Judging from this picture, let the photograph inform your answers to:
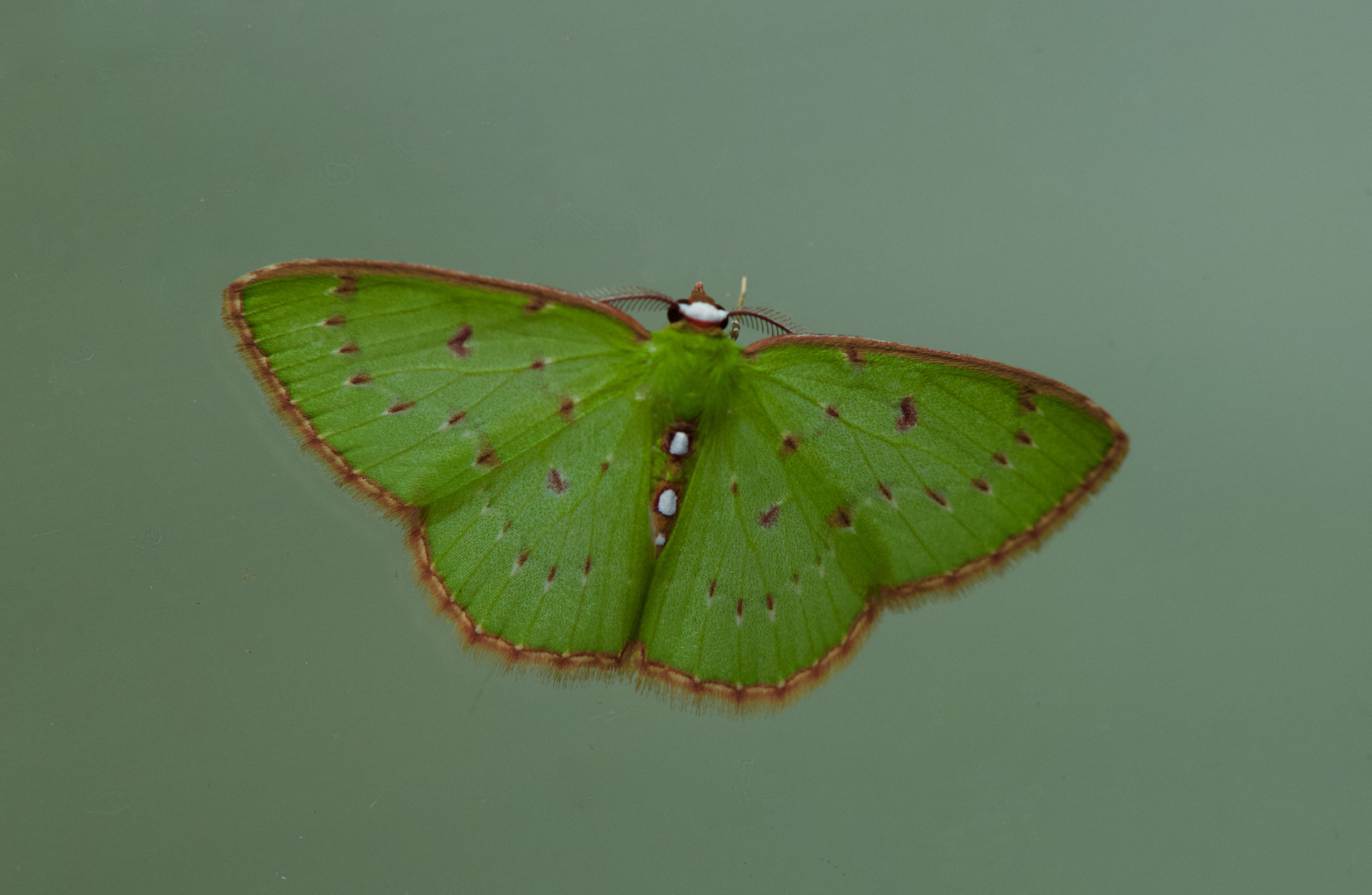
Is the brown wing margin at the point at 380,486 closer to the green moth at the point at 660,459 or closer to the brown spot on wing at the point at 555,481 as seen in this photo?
the green moth at the point at 660,459

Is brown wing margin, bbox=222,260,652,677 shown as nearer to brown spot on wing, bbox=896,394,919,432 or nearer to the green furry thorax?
the green furry thorax

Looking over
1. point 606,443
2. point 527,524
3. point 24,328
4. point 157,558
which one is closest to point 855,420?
point 606,443

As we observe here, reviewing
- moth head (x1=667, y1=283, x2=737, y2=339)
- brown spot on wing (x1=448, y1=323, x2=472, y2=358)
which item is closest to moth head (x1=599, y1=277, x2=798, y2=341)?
moth head (x1=667, y1=283, x2=737, y2=339)

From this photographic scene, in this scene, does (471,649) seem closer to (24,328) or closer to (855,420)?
(855,420)

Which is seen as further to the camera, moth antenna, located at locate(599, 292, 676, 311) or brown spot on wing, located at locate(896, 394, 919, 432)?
moth antenna, located at locate(599, 292, 676, 311)

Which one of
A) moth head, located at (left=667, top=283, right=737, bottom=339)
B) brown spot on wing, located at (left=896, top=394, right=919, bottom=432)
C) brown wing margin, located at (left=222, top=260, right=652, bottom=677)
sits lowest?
brown wing margin, located at (left=222, top=260, right=652, bottom=677)

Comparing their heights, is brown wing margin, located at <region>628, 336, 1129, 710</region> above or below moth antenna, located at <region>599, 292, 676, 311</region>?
below

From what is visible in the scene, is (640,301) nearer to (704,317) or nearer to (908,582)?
(704,317)
